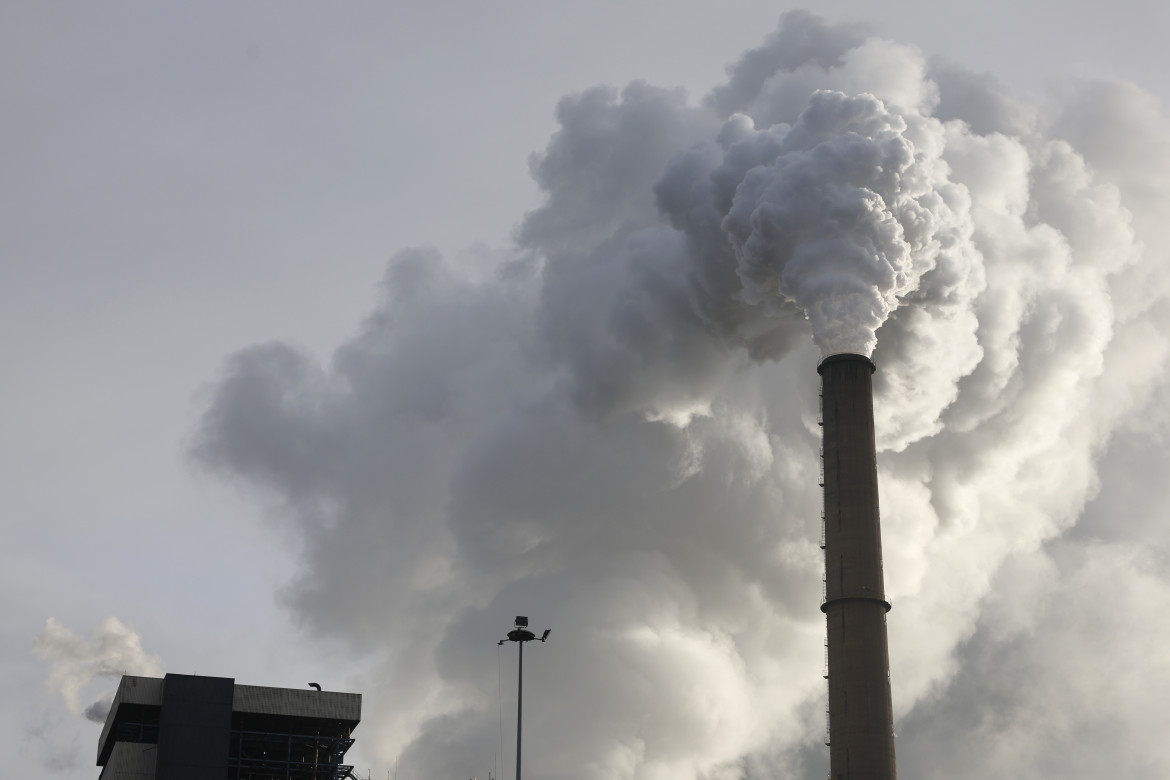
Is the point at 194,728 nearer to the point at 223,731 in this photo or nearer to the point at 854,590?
the point at 223,731

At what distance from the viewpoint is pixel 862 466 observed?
6197 centimetres

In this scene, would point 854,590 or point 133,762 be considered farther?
point 133,762

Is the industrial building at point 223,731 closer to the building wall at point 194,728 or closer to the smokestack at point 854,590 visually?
the building wall at point 194,728

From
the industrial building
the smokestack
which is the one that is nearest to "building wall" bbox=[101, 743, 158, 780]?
the industrial building

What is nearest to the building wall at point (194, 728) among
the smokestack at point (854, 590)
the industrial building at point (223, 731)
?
the industrial building at point (223, 731)

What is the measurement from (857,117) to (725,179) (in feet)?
25.3

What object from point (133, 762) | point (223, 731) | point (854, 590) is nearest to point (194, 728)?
point (223, 731)

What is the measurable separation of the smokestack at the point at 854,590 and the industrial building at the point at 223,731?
93.6ft

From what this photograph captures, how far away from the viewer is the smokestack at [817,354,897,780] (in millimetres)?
59000

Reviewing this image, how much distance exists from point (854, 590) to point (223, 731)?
3540 centimetres

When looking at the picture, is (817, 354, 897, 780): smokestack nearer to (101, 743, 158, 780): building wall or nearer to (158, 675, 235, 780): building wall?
(158, 675, 235, 780): building wall

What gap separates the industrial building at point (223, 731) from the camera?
227 ft

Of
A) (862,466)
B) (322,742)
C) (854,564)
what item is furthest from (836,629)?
(322,742)

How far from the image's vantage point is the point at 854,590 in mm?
59938
